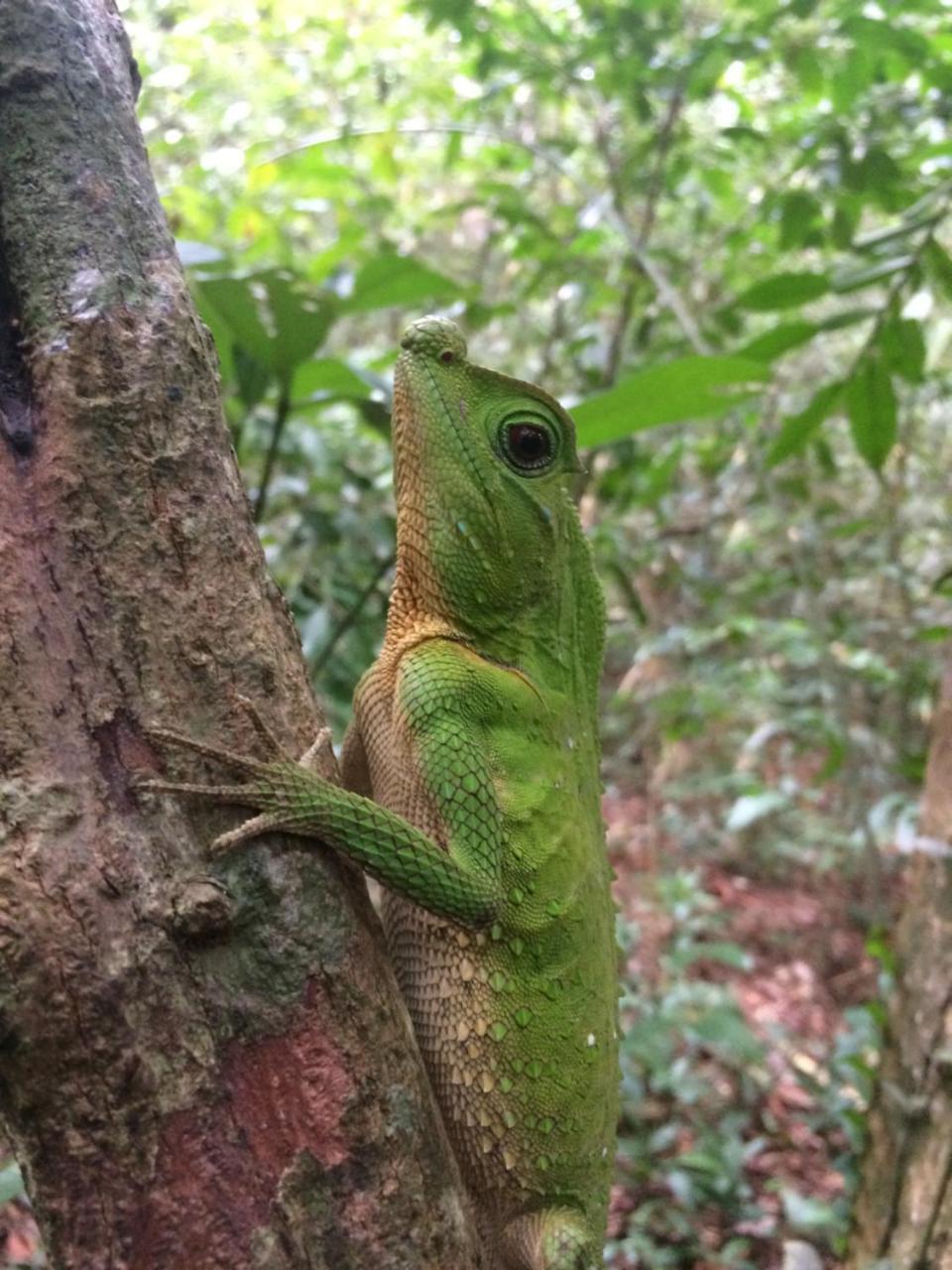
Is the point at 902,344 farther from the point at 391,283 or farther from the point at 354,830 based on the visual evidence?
the point at 354,830

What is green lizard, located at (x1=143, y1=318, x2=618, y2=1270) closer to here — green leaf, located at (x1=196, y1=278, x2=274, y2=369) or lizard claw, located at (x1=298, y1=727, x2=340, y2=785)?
lizard claw, located at (x1=298, y1=727, x2=340, y2=785)

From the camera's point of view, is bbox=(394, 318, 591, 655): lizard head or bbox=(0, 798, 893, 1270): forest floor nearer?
bbox=(394, 318, 591, 655): lizard head

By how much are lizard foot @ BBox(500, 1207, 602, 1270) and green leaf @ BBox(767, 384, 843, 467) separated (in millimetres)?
2500

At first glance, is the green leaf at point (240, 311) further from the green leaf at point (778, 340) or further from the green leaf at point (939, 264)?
the green leaf at point (939, 264)

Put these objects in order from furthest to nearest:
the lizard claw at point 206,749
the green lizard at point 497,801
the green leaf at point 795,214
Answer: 1. the green leaf at point 795,214
2. the green lizard at point 497,801
3. the lizard claw at point 206,749

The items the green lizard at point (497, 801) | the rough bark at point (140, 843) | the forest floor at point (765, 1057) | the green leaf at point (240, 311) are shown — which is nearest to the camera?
the rough bark at point (140, 843)

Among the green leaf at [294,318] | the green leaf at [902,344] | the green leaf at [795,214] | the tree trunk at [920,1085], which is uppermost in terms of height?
the green leaf at [795,214]

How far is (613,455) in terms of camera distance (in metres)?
4.86

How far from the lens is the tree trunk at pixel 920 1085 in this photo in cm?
295

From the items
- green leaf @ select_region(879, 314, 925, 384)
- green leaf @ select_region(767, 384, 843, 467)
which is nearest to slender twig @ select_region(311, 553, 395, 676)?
green leaf @ select_region(767, 384, 843, 467)

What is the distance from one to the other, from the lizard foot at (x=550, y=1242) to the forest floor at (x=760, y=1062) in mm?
975

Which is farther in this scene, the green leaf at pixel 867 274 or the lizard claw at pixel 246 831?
the green leaf at pixel 867 274

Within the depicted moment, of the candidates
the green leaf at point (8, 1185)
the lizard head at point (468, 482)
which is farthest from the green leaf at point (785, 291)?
the green leaf at point (8, 1185)

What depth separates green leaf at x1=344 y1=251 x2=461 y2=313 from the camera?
3.07 m
